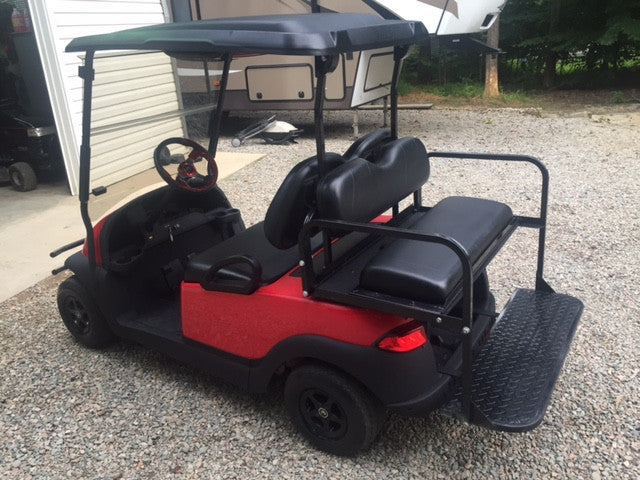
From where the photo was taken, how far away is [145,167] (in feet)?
10.5

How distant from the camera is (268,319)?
7.32 feet

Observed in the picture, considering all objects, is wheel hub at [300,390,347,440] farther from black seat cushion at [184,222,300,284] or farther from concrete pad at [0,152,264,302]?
concrete pad at [0,152,264,302]

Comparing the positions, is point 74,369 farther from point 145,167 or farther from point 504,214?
point 504,214

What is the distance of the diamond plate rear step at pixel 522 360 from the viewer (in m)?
1.96

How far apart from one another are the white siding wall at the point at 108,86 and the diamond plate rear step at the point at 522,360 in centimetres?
201

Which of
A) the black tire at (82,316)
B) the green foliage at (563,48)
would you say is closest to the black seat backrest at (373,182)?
the black tire at (82,316)

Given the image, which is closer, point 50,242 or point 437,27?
point 50,242

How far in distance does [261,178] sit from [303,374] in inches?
177

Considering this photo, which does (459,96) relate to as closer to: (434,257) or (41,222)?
(41,222)

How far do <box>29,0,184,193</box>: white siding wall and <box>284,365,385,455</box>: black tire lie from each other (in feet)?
4.96

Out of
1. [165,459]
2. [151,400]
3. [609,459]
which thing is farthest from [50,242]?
[609,459]

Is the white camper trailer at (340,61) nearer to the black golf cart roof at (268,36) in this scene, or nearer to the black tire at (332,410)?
the black golf cart roof at (268,36)

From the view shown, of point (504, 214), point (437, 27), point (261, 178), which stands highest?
point (437, 27)

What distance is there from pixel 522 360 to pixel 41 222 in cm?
469
